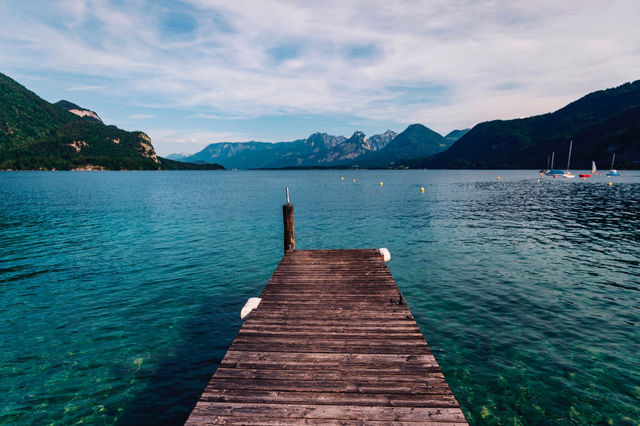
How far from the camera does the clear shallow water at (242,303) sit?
9336 mm

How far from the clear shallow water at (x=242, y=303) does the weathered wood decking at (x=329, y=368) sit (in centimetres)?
309

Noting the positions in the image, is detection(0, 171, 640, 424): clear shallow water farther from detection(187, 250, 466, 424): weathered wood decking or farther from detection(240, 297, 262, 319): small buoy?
detection(187, 250, 466, 424): weathered wood decking

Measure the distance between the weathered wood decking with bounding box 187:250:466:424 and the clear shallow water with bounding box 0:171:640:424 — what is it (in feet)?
10.2

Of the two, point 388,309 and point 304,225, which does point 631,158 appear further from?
point 388,309

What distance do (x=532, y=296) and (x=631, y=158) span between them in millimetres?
250769

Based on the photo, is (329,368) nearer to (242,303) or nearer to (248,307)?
(248,307)

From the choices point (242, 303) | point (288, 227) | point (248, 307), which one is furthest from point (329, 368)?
point (288, 227)

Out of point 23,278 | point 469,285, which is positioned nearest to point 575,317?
point 469,285

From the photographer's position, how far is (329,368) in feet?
23.2

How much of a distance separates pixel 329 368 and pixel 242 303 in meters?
10.0

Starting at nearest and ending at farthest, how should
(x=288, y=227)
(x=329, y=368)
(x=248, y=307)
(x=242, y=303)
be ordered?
(x=329, y=368), (x=248, y=307), (x=242, y=303), (x=288, y=227)

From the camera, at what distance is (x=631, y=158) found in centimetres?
18938

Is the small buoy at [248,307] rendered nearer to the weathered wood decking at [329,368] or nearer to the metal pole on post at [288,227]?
the weathered wood decking at [329,368]

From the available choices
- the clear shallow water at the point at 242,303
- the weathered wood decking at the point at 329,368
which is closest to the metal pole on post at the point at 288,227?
the clear shallow water at the point at 242,303
